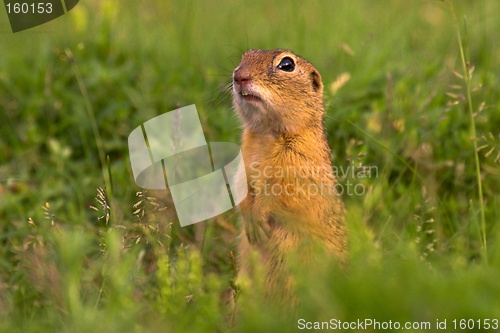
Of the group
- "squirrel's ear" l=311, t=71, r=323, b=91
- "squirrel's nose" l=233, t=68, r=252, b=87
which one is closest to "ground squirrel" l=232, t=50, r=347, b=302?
"squirrel's nose" l=233, t=68, r=252, b=87

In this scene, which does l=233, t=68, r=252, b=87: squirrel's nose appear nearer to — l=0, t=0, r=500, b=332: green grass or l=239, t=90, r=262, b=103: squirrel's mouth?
Result: l=239, t=90, r=262, b=103: squirrel's mouth

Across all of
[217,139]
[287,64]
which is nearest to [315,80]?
[287,64]

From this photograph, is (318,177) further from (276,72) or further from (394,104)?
(394,104)

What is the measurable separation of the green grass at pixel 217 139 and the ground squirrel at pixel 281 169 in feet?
0.85

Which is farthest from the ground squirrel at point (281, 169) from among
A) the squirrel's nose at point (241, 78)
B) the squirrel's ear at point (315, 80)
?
the squirrel's ear at point (315, 80)

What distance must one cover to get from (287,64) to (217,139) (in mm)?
1243

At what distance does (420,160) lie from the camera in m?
5.24

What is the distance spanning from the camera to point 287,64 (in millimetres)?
4621

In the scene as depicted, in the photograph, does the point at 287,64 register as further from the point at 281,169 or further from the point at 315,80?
the point at 281,169

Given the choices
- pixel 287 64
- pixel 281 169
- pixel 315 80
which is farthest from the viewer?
pixel 315 80

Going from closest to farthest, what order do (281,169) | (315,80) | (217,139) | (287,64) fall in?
(281,169)
(287,64)
(315,80)
(217,139)

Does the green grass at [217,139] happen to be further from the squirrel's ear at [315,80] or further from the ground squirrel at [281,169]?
the squirrel's ear at [315,80]

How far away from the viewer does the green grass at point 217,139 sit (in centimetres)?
284

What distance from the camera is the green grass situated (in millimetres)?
2838
